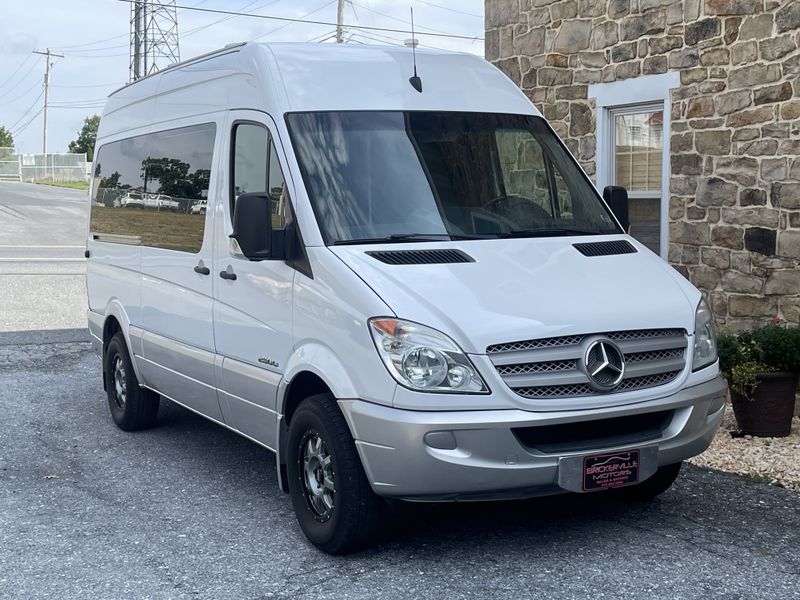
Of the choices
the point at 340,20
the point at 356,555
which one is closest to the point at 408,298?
the point at 356,555

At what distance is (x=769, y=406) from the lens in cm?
768

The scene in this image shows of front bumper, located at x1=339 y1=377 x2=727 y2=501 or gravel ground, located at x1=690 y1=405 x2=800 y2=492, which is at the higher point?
front bumper, located at x1=339 y1=377 x2=727 y2=501

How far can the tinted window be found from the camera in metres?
5.63

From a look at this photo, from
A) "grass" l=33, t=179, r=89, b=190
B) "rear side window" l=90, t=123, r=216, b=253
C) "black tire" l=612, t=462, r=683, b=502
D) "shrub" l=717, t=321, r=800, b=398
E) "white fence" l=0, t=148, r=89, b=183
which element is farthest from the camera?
"white fence" l=0, t=148, r=89, b=183

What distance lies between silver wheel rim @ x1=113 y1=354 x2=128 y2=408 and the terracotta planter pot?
14.5ft

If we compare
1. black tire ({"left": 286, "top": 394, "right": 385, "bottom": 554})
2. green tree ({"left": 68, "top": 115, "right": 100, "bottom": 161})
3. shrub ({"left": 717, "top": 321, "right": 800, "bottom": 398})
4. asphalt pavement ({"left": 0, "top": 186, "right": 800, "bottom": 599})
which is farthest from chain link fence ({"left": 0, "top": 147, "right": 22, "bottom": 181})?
black tire ({"left": 286, "top": 394, "right": 385, "bottom": 554})

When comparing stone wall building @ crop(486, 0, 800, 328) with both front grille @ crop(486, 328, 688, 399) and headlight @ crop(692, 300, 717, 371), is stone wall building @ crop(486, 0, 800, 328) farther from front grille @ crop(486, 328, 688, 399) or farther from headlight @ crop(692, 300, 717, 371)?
front grille @ crop(486, 328, 688, 399)

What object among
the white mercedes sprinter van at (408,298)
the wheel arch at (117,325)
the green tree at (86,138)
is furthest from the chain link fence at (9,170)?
the white mercedes sprinter van at (408,298)

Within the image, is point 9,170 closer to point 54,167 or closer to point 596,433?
point 54,167

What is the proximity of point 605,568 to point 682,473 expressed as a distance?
6.34ft

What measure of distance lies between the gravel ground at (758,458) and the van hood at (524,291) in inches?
70.9

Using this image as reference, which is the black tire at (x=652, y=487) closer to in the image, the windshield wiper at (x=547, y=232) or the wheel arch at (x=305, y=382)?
the windshield wiper at (x=547, y=232)

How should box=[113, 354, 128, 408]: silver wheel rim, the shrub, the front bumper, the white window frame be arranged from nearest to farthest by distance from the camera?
the front bumper < the shrub < box=[113, 354, 128, 408]: silver wheel rim < the white window frame

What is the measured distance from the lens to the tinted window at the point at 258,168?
18.5 ft
